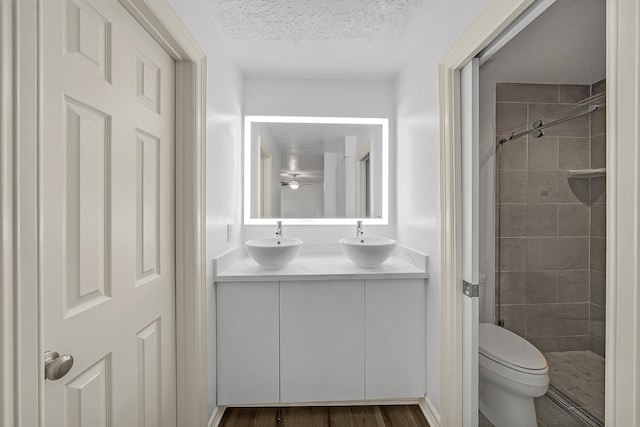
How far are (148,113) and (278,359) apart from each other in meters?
1.51

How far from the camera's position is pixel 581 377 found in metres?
2.20

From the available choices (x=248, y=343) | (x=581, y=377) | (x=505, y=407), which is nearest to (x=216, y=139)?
(x=248, y=343)

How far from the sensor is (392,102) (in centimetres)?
276

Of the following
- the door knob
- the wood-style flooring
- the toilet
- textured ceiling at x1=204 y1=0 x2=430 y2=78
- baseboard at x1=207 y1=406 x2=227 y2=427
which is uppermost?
textured ceiling at x1=204 y1=0 x2=430 y2=78

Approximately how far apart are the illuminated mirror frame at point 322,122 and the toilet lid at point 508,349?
1.12m

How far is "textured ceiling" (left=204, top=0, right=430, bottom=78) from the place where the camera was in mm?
1800

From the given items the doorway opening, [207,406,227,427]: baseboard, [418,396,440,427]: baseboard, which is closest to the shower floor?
the doorway opening

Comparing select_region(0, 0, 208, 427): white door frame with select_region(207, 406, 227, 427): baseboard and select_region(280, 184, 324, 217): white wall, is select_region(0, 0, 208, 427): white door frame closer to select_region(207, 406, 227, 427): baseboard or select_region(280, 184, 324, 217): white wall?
select_region(207, 406, 227, 427): baseboard

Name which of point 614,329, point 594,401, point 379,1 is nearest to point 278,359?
point 614,329

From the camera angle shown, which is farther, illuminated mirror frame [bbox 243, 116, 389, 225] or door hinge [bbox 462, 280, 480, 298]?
illuminated mirror frame [bbox 243, 116, 389, 225]

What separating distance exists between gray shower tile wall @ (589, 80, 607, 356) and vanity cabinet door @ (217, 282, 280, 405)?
204 centimetres

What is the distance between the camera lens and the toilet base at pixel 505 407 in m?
1.67

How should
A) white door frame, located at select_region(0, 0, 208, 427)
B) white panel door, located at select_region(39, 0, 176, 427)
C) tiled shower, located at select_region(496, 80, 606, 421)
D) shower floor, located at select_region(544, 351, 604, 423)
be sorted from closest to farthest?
white door frame, located at select_region(0, 0, 208, 427), white panel door, located at select_region(39, 0, 176, 427), shower floor, located at select_region(544, 351, 604, 423), tiled shower, located at select_region(496, 80, 606, 421)

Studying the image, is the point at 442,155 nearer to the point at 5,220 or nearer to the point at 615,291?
the point at 615,291
